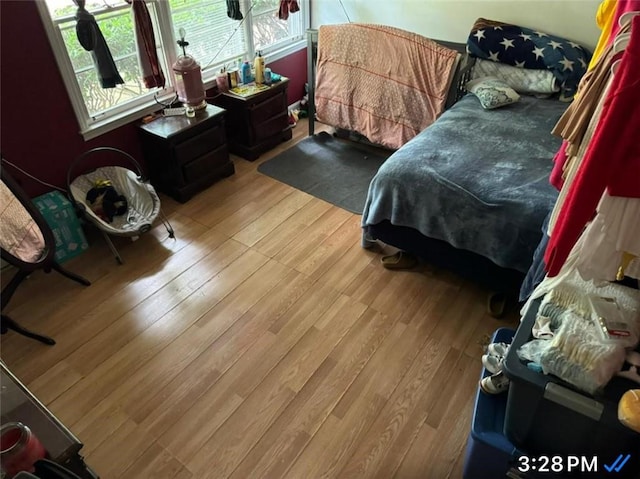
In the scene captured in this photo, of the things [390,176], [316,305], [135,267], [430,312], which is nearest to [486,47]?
[390,176]

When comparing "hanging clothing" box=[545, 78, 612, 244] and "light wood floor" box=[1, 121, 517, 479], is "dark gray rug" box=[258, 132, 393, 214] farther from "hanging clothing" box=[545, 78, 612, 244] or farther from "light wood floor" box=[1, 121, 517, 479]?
"hanging clothing" box=[545, 78, 612, 244]

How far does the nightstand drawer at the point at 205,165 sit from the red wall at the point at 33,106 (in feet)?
1.78

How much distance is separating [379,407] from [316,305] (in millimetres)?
630

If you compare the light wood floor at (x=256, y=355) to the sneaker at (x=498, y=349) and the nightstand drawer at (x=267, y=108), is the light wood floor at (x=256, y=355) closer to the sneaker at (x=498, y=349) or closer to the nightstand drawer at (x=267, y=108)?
the sneaker at (x=498, y=349)

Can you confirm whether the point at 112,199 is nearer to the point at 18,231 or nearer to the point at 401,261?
the point at 18,231

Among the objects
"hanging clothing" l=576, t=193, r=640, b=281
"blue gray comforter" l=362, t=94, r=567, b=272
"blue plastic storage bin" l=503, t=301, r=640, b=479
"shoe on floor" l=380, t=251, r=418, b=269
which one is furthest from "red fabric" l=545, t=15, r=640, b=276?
"shoe on floor" l=380, t=251, r=418, b=269

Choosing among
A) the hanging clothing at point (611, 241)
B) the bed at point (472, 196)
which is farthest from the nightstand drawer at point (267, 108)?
the hanging clothing at point (611, 241)

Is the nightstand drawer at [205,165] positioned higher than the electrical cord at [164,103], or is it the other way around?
the electrical cord at [164,103]

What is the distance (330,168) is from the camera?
3.41 m

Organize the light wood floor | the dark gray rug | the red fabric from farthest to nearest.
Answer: the dark gray rug
the light wood floor
the red fabric

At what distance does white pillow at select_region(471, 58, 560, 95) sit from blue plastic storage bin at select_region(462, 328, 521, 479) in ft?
6.91

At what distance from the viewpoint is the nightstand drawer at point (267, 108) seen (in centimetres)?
337

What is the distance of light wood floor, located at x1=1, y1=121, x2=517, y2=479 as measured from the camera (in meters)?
1.74

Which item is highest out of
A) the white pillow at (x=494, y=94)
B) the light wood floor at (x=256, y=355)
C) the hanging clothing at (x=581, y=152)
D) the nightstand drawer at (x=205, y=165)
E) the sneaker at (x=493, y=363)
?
the hanging clothing at (x=581, y=152)
